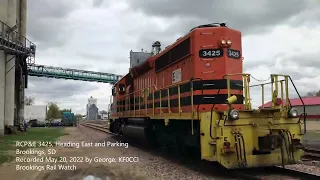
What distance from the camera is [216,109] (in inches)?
381

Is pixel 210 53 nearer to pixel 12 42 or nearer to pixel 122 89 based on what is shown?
pixel 122 89

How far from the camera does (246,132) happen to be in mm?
8523

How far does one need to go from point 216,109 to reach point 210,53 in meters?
1.74

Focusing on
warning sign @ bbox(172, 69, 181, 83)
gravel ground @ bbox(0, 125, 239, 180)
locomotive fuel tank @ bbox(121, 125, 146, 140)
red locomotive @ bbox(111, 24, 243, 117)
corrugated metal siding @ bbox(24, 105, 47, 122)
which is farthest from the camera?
corrugated metal siding @ bbox(24, 105, 47, 122)

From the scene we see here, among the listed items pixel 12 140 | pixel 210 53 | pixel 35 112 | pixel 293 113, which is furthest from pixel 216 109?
pixel 35 112

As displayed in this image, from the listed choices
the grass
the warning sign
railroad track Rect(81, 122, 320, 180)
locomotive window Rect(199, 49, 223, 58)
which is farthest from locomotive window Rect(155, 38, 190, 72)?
the grass

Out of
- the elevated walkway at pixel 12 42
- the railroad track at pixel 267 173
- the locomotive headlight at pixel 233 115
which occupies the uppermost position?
the elevated walkway at pixel 12 42

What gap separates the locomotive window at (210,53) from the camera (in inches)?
397

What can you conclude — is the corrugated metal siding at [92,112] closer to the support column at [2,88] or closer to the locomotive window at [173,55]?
the support column at [2,88]

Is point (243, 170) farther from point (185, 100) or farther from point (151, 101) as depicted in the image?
point (151, 101)

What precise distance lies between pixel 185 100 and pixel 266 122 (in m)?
2.66

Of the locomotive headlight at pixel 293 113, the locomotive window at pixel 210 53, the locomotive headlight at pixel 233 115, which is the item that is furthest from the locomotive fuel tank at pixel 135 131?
the locomotive headlight at pixel 293 113

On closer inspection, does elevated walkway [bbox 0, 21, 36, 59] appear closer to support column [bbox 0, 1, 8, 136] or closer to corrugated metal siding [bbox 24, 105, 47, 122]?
support column [bbox 0, 1, 8, 136]

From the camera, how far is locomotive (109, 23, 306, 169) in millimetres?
8305
